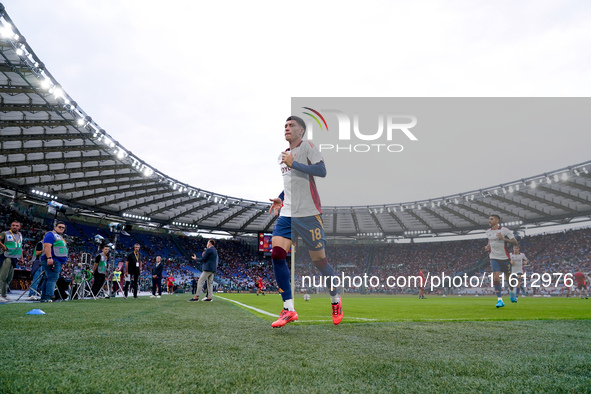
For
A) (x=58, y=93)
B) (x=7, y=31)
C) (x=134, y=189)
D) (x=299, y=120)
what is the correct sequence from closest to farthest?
(x=299, y=120) < (x=7, y=31) < (x=58, y=93) < (x=134, y=189)

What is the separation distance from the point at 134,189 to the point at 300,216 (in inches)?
1125

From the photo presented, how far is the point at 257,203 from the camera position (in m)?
35.9

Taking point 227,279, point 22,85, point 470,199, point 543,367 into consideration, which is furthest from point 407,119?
point 227,279

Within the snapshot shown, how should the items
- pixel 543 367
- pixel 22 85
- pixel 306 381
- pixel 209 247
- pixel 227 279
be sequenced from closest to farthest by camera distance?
pixel 306 381 → pixel 543 367 → pixel 209 247 → pixel 22 85 → pixel 227 279

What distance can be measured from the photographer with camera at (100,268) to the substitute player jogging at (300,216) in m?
10.4

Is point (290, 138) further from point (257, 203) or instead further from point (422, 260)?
point (422, 260)

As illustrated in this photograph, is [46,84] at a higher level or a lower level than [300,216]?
higher

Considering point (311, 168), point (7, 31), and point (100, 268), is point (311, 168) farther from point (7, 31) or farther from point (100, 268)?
point (7, 31)

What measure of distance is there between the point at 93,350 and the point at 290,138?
301 cm

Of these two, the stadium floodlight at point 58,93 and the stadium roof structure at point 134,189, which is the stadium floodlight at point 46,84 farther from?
the stadium floodlight at point 58,93

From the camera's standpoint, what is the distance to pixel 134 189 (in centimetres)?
2959

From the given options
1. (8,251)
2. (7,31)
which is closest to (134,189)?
(7,31)

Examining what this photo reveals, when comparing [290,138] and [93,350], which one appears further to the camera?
[290,138]

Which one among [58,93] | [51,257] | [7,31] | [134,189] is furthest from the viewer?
[134,189]
